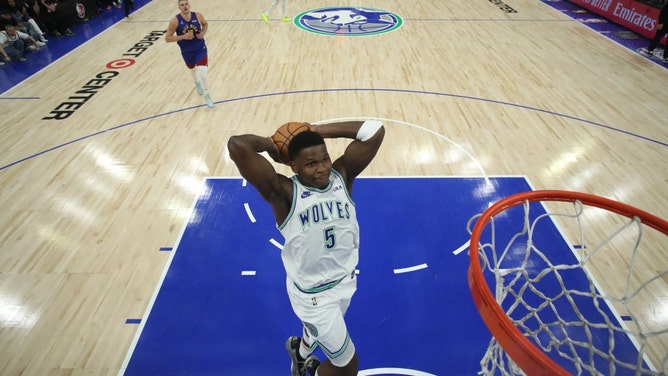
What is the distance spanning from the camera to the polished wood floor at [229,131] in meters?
3.84

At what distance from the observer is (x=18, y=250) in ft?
13.9

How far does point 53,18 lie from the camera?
10.0 meters

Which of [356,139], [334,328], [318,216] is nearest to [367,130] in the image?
[356,139]

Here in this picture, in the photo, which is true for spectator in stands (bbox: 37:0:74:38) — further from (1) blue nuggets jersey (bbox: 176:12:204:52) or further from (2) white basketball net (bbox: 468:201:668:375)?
(2) white basketball net (bbox: 468:201:668:375)

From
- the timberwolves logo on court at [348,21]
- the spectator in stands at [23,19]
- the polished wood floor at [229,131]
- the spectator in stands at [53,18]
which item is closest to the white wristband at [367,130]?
the polished wood floor at [229,131]

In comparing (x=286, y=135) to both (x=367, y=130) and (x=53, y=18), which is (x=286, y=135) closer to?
(x=367, y=130)

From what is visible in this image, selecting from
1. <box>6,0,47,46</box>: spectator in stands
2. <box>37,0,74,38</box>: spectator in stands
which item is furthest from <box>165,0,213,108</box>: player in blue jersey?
<box>37,0,74,38</box>: spectator in stands

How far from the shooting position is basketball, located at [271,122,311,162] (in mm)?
2242

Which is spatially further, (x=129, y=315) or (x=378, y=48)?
(x=378, y=48)

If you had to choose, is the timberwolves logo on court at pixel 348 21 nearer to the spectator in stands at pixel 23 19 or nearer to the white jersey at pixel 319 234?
the spectator in stands at pixel 23 19

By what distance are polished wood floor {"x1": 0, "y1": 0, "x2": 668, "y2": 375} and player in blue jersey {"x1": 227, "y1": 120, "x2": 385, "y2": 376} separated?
199 cm

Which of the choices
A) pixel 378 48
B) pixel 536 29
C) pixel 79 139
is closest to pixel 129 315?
pixel 79 139

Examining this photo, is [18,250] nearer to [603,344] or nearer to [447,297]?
[447,297]

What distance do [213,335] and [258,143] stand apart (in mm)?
2096
